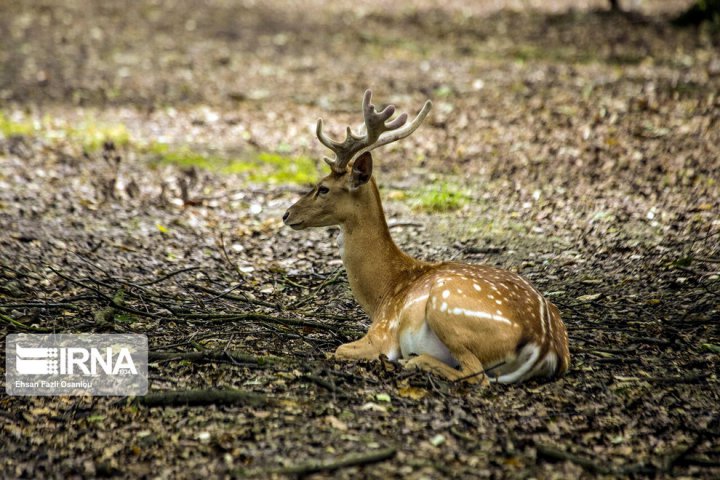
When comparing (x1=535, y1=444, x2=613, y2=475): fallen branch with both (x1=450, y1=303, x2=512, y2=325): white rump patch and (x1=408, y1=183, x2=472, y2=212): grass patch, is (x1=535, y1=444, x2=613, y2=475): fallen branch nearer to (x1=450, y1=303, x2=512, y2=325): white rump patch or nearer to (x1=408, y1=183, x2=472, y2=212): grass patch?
(x1=450, y1=303, x2=512, y2=325): white rump patch

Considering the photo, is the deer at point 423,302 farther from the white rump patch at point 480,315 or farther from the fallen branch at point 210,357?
the fallen branch at point 210,357

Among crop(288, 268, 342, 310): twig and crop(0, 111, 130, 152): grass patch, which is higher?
crop(0, 111, 130, 152): grass patch

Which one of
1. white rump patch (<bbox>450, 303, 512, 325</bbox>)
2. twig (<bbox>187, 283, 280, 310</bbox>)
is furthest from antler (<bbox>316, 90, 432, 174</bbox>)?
white rump patch (<bbox>450, 303, 512, 325</bbox>)

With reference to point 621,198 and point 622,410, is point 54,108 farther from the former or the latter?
point 622,410

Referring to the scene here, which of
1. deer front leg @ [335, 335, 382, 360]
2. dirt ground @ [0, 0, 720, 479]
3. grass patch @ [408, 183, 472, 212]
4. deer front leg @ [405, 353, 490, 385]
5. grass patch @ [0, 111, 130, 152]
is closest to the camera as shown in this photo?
dirt ground @ [0, 0, 720, 479]

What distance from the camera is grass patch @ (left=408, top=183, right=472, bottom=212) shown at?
28.5 ft

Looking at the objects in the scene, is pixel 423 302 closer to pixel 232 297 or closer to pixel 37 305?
pixel 232 297

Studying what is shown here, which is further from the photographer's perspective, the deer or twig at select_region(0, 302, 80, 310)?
twig at select_region(0, 302, 80, 310)

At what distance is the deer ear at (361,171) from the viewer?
5.50 m

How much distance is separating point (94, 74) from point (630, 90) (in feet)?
25.4

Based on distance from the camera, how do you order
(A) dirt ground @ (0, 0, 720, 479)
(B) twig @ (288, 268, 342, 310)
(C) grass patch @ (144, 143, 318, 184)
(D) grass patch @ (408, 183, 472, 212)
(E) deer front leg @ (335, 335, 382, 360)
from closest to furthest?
(A) dirt ground @ (0, 0, 720, 479)
(E) deer front leg @ (335, 335, 382, 360)
(B) twig @ (288, 268, 342, 310)
(D) grass patch @ (408, 183, 472, 212)
(C) grass patch @ (144, 143, 318, 184)

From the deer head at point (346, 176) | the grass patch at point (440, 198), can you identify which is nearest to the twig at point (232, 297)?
the deer head at point (346, 176)

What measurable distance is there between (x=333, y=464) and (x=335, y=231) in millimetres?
4628

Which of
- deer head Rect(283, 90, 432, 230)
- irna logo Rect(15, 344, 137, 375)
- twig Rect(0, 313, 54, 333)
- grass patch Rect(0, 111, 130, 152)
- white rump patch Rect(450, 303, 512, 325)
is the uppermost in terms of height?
deer head Rect(283, 90, 432, 230)
